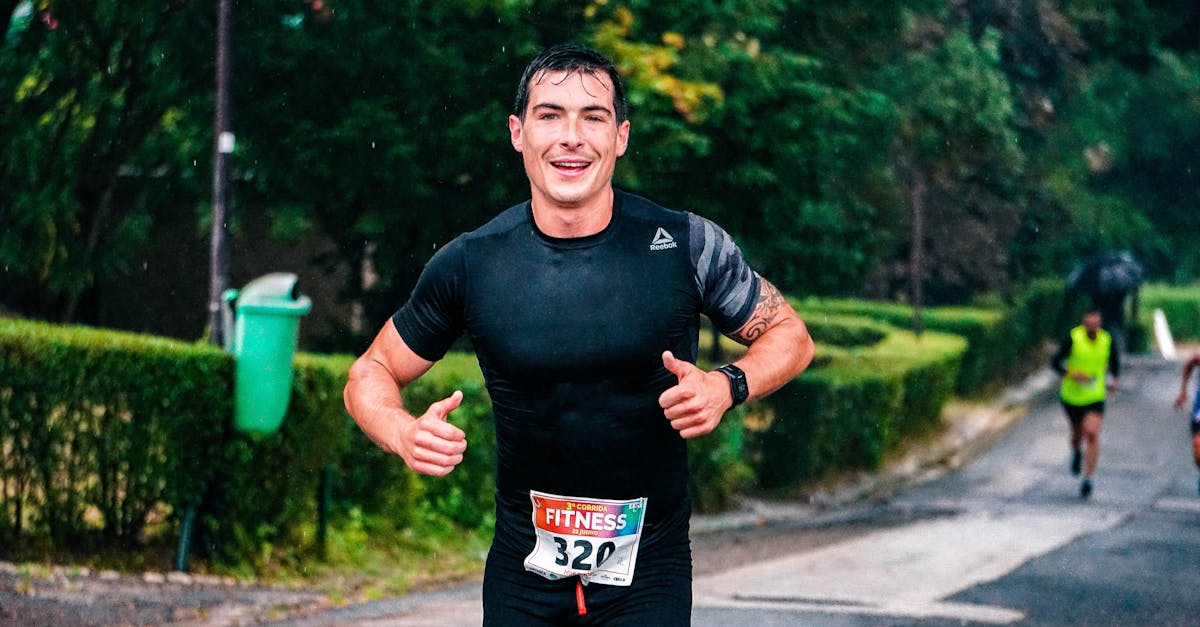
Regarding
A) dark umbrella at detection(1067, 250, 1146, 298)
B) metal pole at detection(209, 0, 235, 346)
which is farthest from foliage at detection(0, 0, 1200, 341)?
dark umbrella at detection(1067, 250, 1146, 298)

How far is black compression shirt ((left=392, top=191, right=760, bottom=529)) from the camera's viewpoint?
4.05 metres

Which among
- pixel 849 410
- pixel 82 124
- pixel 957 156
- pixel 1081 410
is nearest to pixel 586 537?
pixel 82 124

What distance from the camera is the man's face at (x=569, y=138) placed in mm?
4109

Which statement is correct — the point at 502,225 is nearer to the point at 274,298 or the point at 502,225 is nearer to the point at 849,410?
the point at 274,298

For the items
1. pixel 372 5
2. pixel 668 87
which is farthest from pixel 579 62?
pixel 372 5

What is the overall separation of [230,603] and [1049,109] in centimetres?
2804

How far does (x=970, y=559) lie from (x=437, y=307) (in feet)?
30.1

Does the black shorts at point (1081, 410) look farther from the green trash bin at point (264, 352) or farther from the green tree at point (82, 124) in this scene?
the green trash bin at point (264, 352)

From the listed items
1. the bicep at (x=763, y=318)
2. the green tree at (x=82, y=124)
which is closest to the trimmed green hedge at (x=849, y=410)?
the green tree at (x=82, y=124)

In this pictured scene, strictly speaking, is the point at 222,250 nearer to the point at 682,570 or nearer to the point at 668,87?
the point at 668,87

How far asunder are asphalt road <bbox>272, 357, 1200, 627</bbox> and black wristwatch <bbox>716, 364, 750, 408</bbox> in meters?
5.26

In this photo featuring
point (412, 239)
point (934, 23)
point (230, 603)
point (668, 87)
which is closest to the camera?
point (230, 603)

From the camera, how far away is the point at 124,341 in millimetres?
9695

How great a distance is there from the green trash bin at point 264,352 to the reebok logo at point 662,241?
5851 millimetres
